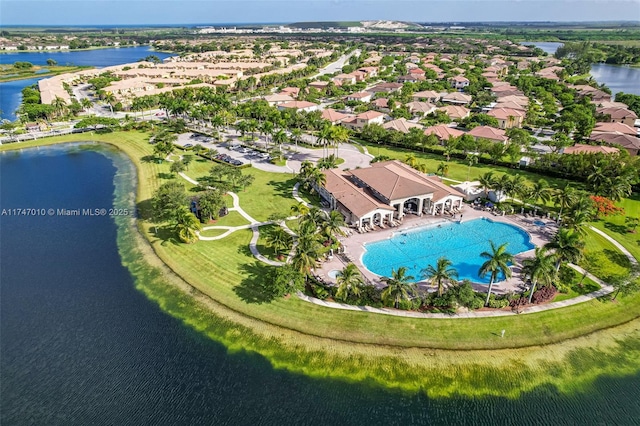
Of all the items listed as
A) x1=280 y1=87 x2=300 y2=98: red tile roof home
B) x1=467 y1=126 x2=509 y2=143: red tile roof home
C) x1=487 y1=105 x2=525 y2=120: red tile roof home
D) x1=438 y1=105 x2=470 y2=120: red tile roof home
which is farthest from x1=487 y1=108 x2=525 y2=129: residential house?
x1=280 y1=87 x2=300 y2=98: red tile roof home

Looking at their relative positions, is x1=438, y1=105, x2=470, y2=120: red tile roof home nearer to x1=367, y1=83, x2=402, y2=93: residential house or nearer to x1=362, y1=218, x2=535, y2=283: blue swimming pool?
x1=367, y1=83, x2=402, y2=93: residential house

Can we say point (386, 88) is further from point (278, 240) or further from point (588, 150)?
point (278, 240)

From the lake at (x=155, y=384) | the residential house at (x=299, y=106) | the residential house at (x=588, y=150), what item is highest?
the residential house at (x=299, y=106)

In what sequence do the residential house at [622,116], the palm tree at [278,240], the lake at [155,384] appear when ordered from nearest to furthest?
the lake at [155,384] → the palm tree at [278,240] → the residential house at [622,116]

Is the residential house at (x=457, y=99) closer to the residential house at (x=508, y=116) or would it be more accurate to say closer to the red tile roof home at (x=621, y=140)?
the residential house at (x=508, y=116)

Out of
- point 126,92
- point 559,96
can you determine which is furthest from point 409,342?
point 126,92

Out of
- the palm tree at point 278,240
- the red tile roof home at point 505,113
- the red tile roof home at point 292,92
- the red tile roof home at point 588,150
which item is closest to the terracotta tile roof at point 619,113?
the red tile roof home at point 505,113

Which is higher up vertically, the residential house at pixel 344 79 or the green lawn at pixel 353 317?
the residential house at pixel 344 79
